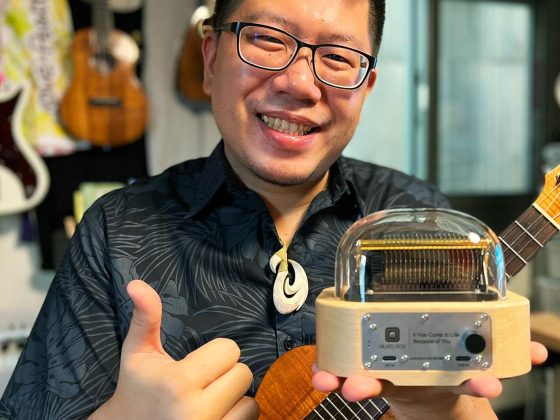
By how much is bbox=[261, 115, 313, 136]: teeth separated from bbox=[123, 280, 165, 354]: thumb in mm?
380

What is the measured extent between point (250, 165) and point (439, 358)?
18.1 inches

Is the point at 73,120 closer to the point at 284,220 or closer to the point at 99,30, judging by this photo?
the point at 99,30

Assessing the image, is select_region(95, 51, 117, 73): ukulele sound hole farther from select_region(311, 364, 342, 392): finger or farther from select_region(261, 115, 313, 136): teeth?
select_region(311, 364, 342, 392): finger

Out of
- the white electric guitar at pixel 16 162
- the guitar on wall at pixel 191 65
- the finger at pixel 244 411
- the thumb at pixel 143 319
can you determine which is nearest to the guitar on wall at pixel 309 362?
the finger at pixel 244 411

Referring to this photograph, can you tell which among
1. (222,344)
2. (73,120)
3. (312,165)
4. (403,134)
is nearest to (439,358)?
(222,344)

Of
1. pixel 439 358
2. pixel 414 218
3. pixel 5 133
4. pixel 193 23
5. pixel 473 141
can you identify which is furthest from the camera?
pixel 473 141

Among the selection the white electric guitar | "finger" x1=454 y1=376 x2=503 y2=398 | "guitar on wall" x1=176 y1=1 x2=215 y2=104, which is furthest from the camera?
"guitar on wall" x1=176 y1=1 x2=215 y2=104

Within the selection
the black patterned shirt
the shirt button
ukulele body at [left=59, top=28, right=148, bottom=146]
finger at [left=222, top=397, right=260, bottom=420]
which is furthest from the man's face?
ukulele body at [left=59, top=28, right=148, bottom=146]

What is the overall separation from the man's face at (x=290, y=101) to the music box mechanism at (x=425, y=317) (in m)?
0.31

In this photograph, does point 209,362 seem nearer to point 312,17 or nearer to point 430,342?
point 430,342

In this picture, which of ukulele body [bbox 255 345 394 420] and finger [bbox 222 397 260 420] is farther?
ukulele body [bbox 255 345 394 420]

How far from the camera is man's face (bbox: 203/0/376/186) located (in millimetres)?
932

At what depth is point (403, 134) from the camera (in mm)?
2896

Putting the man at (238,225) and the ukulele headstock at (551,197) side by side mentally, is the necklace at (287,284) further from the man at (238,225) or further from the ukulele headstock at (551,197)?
the ukulele headstock at (551,197)
